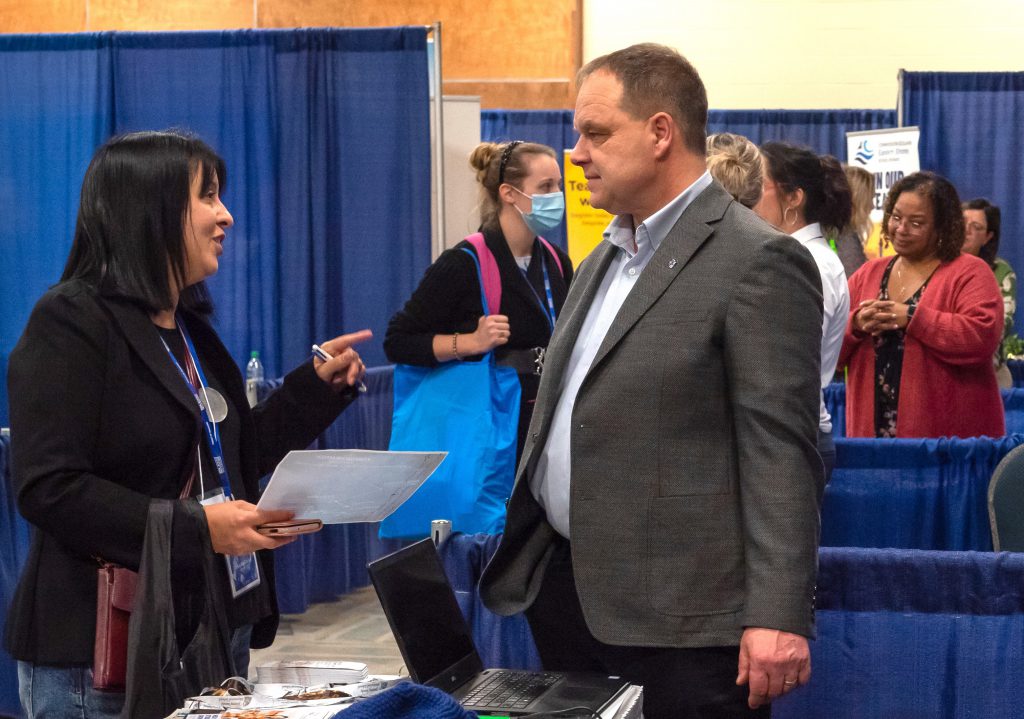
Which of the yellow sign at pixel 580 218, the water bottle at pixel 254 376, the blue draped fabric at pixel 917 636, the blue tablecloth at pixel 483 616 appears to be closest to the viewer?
the blue draped fabric at pixel 917 636

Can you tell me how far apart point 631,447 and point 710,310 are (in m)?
0.22

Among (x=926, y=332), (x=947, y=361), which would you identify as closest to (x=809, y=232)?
(x=926, y=332)

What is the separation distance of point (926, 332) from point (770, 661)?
2.26 metres

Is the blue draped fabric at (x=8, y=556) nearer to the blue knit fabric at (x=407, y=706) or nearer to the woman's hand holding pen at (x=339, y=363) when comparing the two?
the woman's hand holding pen at (x=339, y=363)

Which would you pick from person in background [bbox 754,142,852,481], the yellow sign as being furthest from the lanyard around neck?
the yellow sign

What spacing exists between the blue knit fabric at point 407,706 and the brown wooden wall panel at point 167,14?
944 centimetres

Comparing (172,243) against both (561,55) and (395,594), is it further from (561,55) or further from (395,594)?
(561,55)

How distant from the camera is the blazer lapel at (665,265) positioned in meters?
1.77

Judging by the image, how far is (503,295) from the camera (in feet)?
12.2

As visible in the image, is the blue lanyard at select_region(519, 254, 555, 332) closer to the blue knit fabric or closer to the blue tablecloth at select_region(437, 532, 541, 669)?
the blue tablecloth at select_region(437, 532, 541, 669)

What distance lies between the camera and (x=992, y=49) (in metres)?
10.4

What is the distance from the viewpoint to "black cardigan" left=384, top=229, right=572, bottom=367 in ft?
12.2

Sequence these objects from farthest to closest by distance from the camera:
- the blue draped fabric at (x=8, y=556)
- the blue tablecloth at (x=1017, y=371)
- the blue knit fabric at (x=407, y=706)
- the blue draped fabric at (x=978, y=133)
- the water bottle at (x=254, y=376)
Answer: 1. the blue draped fabric at (x=978, y=133)
2. the blue tablecloth at (x=1017, y=371)
3. the water bottle at (x=254, y=376)
4. the blue draped fabric at (x=8, y=556)
5. the blue knit fabric at (x=407, y=706)

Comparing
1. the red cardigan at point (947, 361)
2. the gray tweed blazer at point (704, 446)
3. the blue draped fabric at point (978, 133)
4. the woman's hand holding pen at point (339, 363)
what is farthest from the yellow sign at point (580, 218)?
the gray tweed blazer at point (704, 446)
